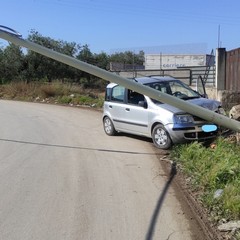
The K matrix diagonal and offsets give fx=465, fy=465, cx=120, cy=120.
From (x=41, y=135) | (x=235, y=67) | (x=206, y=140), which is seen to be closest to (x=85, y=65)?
(x=206, y=140)

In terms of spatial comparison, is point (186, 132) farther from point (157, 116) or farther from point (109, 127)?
point (109, 127)

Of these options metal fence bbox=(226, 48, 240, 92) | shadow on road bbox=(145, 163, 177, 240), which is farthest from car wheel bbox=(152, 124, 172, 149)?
metal fence bbox=(226, 48, 240, 92)

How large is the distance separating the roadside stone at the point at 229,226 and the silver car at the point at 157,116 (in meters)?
5.10

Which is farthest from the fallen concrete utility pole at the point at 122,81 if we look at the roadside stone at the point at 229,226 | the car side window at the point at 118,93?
the car side window at the point at 118,93

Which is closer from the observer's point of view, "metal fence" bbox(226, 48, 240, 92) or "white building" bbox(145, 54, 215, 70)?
"metal fence" bbox(226, 48, 240, 92)

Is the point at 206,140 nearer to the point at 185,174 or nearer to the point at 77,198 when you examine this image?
the point at 185,174

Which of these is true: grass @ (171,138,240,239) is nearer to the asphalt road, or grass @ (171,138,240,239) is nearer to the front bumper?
the front bumper

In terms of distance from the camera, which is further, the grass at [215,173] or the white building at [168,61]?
the white building at [168,61]

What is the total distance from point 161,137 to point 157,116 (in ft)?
1.76

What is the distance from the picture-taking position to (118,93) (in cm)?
1333

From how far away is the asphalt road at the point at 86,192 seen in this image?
18.9ft

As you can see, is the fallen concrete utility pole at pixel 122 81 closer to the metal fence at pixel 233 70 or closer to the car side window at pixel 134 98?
the car side window at pixel 134 98

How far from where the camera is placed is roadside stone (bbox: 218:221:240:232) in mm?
5568

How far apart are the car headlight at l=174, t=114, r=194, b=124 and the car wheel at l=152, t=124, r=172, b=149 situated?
1.31 feet
